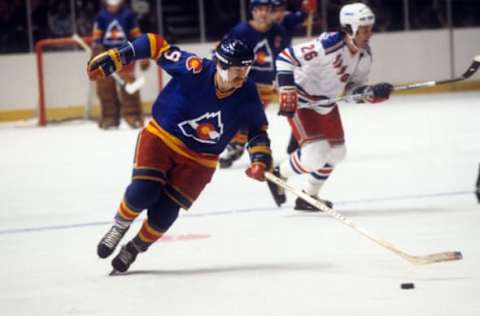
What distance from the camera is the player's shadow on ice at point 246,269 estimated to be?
5.41m

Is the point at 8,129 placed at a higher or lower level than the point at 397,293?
lower

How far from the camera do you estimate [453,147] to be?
33.7 ft

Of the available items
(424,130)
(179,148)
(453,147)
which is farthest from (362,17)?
(424,130)

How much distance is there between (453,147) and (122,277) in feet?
17.7

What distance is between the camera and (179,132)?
17.8ft

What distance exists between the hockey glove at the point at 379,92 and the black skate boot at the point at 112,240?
211 centimetres

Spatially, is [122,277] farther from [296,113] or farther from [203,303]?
[296,113]

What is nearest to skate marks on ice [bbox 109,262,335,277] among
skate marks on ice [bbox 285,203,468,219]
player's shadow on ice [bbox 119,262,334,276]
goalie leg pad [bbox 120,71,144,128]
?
player's shadow on ice [bbox 119,262,334,276]

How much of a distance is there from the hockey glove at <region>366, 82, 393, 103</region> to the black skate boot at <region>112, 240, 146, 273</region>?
6.90 ft

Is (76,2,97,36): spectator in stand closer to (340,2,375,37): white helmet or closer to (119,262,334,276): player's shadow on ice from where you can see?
(340,2,375,37): white helmet

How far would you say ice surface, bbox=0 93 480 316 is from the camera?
187 inches

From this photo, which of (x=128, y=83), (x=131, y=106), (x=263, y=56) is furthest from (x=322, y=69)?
(x=131, y=106)

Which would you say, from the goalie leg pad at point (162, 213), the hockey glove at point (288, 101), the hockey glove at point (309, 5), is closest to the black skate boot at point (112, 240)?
the goalie leg pad at point (162, 213)

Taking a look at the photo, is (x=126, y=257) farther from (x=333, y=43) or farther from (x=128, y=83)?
(x=128, y=83)
